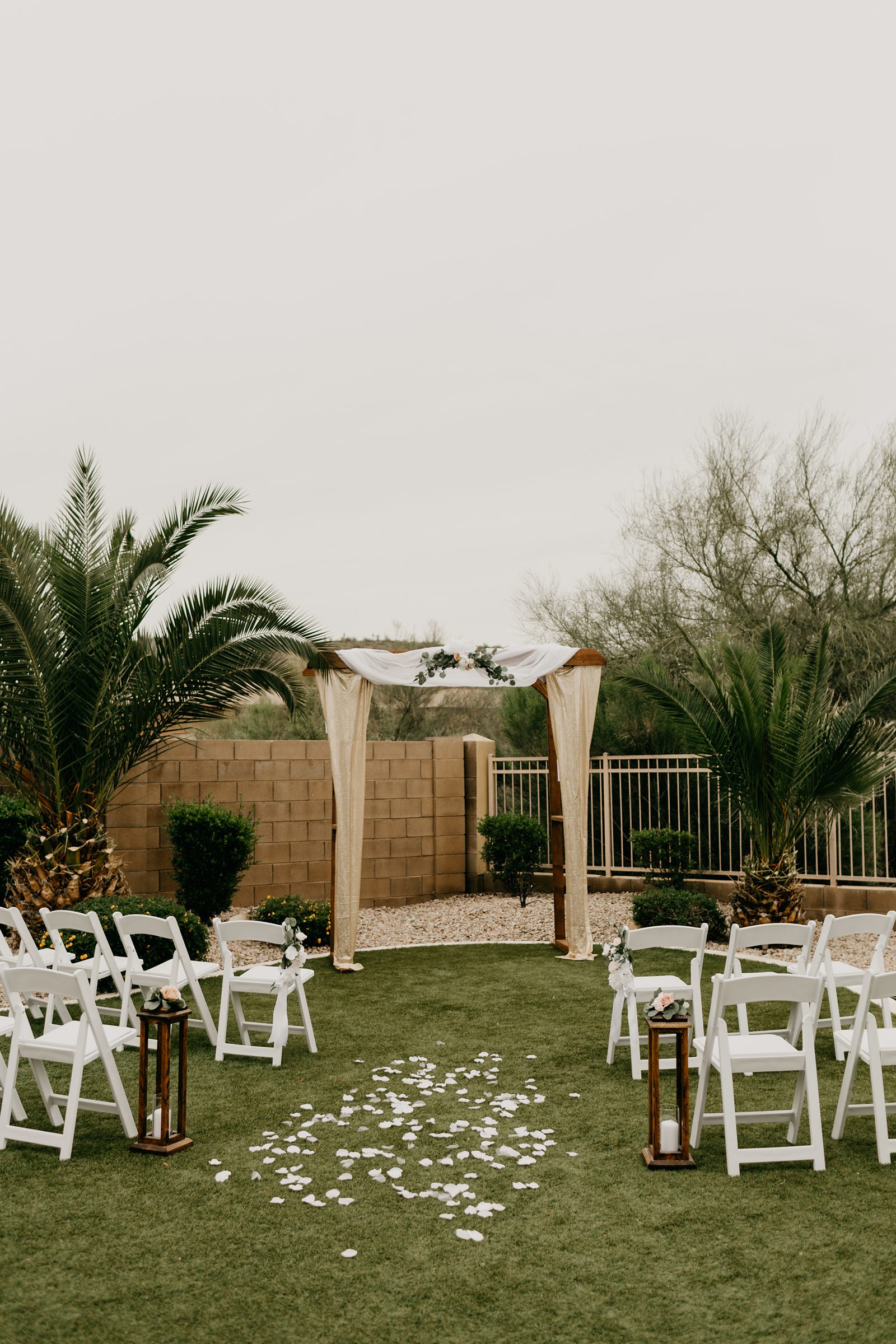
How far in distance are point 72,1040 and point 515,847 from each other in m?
7.73

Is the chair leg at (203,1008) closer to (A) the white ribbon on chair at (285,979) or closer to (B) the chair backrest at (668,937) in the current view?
(A) the white ribbon on chair at (285,979)

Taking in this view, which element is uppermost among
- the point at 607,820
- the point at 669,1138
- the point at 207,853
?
the point at 607,820

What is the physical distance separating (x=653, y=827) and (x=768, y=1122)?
8431 mm

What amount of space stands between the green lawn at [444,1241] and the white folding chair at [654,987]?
0.25 metres

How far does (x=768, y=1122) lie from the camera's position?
4535 mm

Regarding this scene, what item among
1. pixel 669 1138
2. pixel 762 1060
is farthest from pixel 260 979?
pixel 762 1060

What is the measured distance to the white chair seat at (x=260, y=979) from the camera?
19.2ft

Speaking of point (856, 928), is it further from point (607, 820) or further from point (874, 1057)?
point (607, 820)

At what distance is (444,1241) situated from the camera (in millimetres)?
3500

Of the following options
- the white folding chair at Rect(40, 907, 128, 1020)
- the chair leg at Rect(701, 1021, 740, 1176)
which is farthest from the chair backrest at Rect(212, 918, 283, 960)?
the chair leg at Rect(701, 1021, 740, 1176)

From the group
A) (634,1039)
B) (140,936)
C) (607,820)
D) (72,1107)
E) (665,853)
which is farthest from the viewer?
(607,820)

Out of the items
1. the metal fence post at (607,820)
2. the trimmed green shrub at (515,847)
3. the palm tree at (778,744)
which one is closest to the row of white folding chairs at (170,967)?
the palm tree at (778,744)

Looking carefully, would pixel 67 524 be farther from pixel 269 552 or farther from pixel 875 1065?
pixel 269 552

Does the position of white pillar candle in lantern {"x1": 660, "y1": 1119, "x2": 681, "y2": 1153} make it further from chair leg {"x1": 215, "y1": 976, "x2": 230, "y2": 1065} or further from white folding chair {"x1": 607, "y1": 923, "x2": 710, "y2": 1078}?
chair leg {"x1": 215, "y1": 976, "x2": 230, "y2": 1065}
